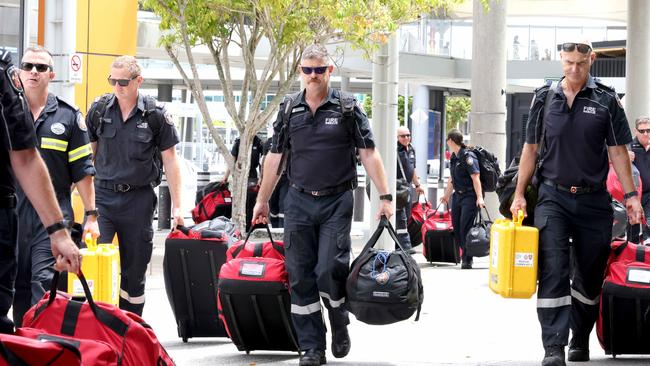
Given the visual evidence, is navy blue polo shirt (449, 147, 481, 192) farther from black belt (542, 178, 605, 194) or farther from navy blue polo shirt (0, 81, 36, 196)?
navy blue polo shirt (0, 81, 36, 196)

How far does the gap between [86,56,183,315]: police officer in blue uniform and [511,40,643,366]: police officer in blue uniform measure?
8.18ft

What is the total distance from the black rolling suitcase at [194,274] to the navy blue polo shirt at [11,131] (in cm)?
412

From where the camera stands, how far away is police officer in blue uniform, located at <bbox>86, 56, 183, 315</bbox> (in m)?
8.81

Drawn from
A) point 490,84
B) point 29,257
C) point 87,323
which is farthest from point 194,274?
point 490,84

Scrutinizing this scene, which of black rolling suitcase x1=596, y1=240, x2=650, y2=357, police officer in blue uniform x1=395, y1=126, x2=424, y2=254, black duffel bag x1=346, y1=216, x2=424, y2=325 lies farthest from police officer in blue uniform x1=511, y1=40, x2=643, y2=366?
police officer in blue uniform x1=395, y1=126, x2=424, y2=254

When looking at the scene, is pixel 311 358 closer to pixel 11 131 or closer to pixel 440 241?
pixel 11 131

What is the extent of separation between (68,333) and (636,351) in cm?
443

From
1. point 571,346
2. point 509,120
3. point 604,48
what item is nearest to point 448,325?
point 571,346

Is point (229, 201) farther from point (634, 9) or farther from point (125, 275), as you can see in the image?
point (634, 9)

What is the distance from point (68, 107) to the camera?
8.04 m

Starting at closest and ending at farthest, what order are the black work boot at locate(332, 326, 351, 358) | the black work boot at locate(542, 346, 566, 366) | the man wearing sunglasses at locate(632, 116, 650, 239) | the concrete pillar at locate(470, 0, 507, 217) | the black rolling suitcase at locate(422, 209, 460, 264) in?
the black work boot at locate(542, 346, 566, 366), the black work boot at locate(332, 326, 351, 358), the man wearing sunglasses at locate(632, 116, 650, 239), the black rolling suitcase at locate(422, 209, 460, 264), the concrete pillar at locate(470, 0, 507, 217)

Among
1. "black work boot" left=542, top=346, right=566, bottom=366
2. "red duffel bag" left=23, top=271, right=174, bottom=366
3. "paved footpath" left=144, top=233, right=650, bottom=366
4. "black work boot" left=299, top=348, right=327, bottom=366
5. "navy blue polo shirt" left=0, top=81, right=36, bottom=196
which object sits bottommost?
"paved footpath" left=144, top=233, right=650, bottom=366

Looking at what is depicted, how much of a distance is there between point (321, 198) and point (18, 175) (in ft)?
11.7

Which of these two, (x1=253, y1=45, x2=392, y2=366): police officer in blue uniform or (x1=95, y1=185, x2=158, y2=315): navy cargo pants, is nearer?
(x1=253, y1=45, x2=392, y2=366): police officer in blue uniform
